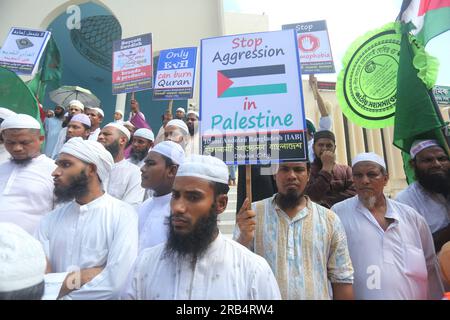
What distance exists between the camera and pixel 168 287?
1446 mm

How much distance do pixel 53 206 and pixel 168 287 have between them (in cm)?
133

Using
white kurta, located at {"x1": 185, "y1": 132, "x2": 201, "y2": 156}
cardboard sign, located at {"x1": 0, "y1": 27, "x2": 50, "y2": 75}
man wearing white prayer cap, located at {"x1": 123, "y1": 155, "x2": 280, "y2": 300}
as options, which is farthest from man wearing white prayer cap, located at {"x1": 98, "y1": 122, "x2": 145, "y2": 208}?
cardboard sign, located at {"x1": 0, "y1": 27, "x2": 50, "y2": 75}

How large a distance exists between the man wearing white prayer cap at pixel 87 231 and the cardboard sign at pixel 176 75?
298 cm

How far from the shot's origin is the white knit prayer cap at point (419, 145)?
238 cm

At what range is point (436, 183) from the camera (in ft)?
7.66

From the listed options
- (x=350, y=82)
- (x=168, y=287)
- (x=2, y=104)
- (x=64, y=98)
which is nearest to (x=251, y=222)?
(x=168, y=287)

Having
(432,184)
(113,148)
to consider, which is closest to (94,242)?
(113,148)

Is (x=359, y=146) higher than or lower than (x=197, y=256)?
higher

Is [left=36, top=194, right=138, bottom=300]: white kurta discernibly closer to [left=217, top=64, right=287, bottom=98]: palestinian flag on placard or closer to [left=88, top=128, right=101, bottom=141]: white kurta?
[left=217, top=64, right=287, bottom=98]: palestinian flag on placard

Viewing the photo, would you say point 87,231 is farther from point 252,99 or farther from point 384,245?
point 384,245

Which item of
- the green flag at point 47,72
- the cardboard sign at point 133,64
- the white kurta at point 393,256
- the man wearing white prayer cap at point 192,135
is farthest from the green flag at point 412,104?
the green flag at point 47,72

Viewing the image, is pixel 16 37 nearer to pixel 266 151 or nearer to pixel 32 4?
pixel 266 151

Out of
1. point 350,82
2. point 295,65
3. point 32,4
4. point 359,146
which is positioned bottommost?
point 295,65

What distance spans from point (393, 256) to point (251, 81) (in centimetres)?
137
